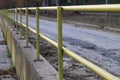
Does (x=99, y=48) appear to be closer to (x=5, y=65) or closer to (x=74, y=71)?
(x=5, y=65)

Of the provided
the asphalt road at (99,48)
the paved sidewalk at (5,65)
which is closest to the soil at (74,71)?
the asphalt road at (99,48)

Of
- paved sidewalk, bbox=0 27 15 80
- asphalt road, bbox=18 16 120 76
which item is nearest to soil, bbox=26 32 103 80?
asphalt road, bbox=18 16 120 76

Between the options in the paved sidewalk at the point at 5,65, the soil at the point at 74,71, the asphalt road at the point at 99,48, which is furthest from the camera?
the paved sidewalk at the point at 5,65

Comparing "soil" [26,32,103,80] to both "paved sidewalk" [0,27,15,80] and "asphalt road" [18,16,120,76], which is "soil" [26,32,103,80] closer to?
"asphalt road" [18,16,120,76]

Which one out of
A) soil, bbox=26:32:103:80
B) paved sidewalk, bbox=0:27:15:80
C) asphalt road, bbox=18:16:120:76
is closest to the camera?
asphalt road, bbox=18:16:120:76

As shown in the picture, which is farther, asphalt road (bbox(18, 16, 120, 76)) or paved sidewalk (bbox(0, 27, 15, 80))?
paved sidewalk (bbox(0, 27, 15, 80))

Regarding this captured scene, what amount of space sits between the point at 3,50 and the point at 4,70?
4.84 meters

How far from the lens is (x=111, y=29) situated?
1952cm

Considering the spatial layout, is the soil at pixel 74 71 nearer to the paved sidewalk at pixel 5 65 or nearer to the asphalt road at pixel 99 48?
the asphalt road at pixel 99 48

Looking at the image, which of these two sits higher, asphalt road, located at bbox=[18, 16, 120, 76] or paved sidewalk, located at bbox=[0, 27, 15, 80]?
asphalt road, located at bbox=[18, 16, 120, 76]

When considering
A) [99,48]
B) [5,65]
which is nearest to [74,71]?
[99,48]

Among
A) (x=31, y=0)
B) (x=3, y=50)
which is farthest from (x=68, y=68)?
(x=31, y=0)

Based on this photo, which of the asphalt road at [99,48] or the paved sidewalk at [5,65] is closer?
the asphalt road at [99,48]

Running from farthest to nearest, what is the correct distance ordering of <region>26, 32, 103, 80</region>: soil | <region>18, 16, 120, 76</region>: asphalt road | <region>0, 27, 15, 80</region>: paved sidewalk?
1. <region>0, 27, 15, 80</region>: paved sidewalk
2. <region>26, 32, 103, 80</region>: soil
3. <region>18, 16, 120, 76</region>: asphalt road
